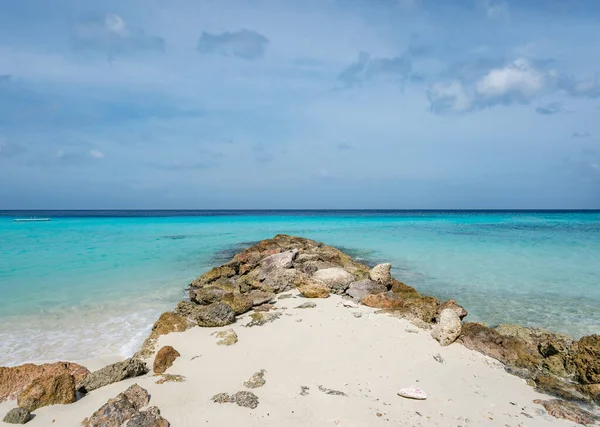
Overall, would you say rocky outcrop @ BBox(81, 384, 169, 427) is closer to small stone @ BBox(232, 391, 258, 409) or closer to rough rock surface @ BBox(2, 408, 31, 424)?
rough rock surface @ BBox(2, 408, 31, 424)

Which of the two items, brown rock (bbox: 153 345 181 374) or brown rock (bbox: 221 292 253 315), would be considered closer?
brown rock (bbox: 153 345 181 374)

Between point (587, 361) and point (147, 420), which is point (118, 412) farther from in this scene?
point (587, 361)

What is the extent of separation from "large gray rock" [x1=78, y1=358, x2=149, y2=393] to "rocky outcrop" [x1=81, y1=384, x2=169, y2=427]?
0.86 metres

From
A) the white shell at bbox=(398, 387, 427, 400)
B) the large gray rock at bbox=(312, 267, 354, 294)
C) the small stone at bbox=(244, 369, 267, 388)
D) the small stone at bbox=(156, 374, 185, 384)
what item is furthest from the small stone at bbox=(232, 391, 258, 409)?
the large gray rock at bbox=(312, 267, 354, 294)

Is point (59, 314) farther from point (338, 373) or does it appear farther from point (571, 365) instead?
point (571, 365)

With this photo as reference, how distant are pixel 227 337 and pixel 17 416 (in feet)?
10.2

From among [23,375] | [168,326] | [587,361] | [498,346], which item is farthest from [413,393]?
[23,375]

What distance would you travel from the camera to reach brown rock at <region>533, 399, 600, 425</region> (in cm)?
424

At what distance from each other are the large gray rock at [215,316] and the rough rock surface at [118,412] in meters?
3.07

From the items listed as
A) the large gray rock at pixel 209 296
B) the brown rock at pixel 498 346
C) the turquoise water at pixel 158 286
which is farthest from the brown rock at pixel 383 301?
the large gray rock at pixel 209 296

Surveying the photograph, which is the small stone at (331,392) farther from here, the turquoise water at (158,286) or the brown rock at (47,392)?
the turquoise water at (158,286)

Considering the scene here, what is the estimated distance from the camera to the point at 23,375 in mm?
4969

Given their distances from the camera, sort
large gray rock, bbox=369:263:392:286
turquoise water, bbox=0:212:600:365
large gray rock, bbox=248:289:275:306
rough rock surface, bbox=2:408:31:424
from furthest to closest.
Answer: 1. large gray rock, bbox=369:263:392:286
2. large gray rock, bbox=248:289:275:306
3. turquoise water, bbox=0:212:600:365
4. rough rock surface, bbox=2:408:31:424

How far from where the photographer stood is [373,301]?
8625mm
